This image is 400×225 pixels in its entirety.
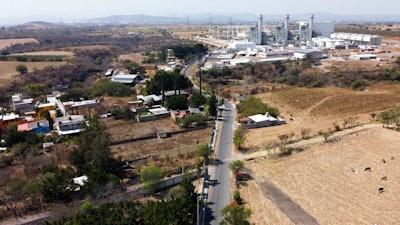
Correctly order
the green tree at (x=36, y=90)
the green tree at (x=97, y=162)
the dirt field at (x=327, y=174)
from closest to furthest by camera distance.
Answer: the dirt field at (x=327, y=174)
the green tree at (x=97, y=162)
the green tree at (x=36, y=90)

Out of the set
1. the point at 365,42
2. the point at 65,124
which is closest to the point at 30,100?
the point at 65,124

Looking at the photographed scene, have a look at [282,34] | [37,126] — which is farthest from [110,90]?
[282,34]

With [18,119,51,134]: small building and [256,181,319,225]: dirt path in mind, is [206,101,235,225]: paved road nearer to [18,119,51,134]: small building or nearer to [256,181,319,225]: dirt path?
[256,181,319,225]: dirt path

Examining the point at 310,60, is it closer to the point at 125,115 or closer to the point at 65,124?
the point at 125,115

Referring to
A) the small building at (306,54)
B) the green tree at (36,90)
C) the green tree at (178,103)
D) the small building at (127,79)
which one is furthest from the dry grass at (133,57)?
the green tree at (178,103)

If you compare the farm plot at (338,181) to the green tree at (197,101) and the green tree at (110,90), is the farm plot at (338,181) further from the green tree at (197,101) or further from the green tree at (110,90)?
the green tree at (110,90)

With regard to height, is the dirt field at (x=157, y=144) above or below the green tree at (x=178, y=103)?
below

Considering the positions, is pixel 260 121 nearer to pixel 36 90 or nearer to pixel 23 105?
pixel 23 105
